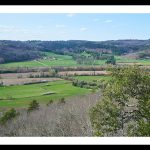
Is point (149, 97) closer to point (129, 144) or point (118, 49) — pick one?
point (118, 49)

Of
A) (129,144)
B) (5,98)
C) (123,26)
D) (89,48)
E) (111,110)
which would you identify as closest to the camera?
(129,144)

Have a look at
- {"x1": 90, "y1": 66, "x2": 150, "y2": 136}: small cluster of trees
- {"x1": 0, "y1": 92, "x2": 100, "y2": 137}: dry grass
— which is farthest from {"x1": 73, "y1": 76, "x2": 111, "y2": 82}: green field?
{"x1": 0, "y1": 92, "x2": 100, "y2": 137}: dry grass

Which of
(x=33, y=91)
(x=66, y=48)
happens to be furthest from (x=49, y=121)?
(x=66, y=48)

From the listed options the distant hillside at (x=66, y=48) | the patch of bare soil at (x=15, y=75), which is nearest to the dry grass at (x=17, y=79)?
the patch of bare soil at (x=15, y=75)

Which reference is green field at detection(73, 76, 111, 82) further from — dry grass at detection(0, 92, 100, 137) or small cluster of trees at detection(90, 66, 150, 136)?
dry grass at detection(0, 92, 100, 137)

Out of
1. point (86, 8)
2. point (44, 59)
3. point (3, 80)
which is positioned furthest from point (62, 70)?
point (86, 8)

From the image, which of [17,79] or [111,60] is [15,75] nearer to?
[17,79]
